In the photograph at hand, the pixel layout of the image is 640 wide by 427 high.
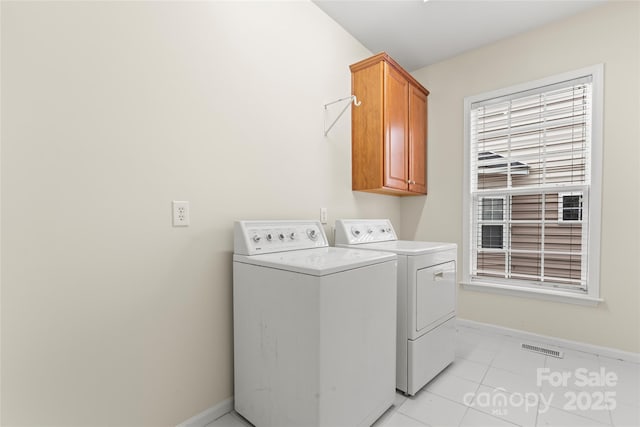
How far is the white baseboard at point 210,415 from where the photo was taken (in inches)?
58.9

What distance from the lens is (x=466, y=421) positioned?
1553 millimetres

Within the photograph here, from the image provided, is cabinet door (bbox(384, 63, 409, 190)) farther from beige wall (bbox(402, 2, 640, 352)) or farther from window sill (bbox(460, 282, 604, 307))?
window sill (bbox(460, 282, 604, 307))

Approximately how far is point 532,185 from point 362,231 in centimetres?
161

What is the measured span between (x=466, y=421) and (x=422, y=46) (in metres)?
2.95

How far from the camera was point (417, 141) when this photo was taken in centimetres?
297

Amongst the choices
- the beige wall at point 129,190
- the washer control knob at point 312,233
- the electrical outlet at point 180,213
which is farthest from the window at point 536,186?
the electrical outlet at point 180,213

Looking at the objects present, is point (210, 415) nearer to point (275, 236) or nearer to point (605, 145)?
point (275, 236)

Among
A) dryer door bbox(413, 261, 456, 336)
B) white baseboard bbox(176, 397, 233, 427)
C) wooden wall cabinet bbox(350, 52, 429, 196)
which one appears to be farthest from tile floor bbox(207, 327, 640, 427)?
wooden wall cabinet bbox(350, 52, 429, 196)

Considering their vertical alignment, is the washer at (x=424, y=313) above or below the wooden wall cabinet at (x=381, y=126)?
below

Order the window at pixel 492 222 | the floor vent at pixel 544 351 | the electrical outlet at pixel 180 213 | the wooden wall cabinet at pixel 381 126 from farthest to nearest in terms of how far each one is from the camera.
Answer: the window at pixel 492 222 → the wooden wall cabinet at pixel 381 126 → the floor vent at pixel 544 351 → the electrical outlet at pixel 180 213

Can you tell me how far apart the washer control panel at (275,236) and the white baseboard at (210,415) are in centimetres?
85

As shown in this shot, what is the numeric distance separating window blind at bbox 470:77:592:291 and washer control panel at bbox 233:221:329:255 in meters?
1.84

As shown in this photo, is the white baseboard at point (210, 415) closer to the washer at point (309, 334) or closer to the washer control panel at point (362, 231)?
the washer at point (309, 334)

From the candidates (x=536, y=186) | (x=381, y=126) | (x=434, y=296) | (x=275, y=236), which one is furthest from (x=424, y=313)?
(x=536, y=186)
